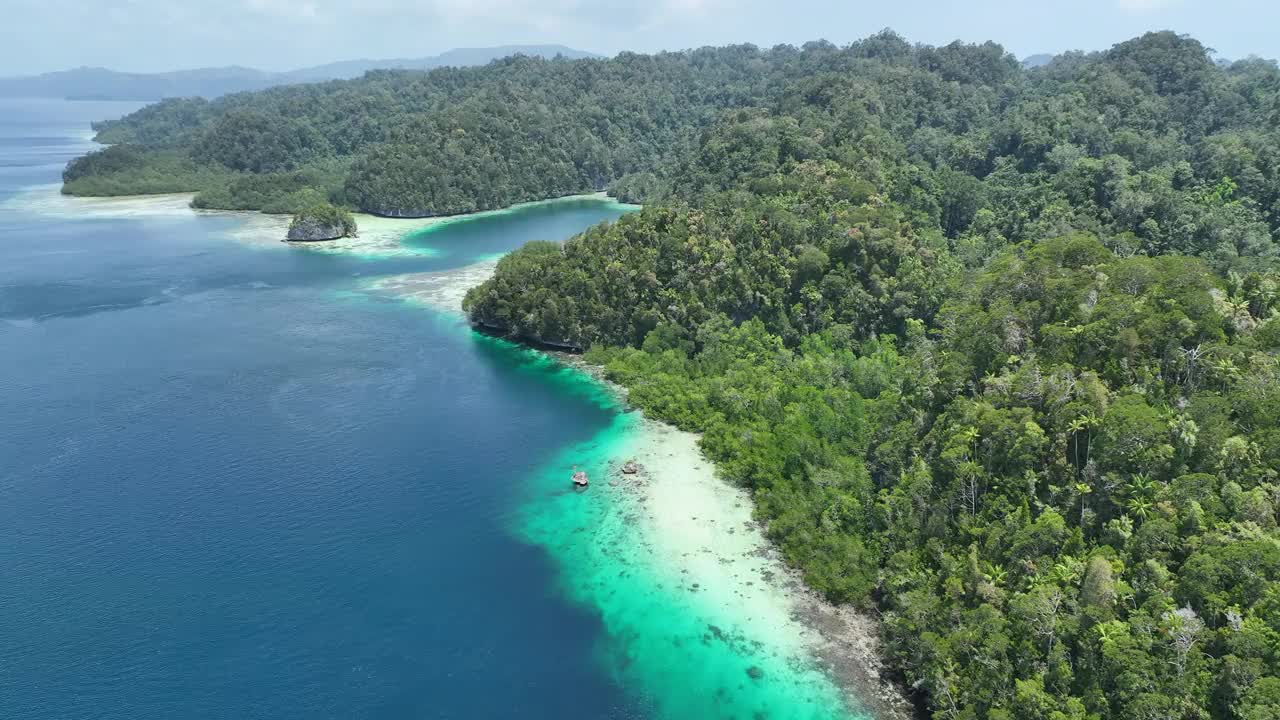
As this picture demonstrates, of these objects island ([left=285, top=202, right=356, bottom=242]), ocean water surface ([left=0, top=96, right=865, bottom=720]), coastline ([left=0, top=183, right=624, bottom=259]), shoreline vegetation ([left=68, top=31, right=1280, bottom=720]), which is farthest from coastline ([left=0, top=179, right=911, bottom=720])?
island ([left=285, top=202, right=356, bottom=242])

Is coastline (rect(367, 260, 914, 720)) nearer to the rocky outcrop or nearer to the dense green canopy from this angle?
the dense green canopy

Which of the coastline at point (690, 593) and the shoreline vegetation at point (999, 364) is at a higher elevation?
the shoreline vegetation at point (999, 364)

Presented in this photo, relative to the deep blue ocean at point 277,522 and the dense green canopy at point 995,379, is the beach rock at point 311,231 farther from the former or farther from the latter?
the dense green canopy at point 995,379

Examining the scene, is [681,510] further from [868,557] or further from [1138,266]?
[1138,266]

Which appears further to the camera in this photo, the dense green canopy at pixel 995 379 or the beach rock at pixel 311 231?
the beach rock at pixel 311 231

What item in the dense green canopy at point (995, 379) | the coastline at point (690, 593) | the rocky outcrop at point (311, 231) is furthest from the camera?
the rocky outcrop at point (311, 231)

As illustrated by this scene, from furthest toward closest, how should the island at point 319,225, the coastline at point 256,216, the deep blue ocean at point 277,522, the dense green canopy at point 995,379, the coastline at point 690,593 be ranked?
1. the island at point 319,225
2. the coastline at point 256,216
3. the deep blue ocean at point 277,522
4. the coastline at point 690,593
5. the dense green canopy at point 995,379

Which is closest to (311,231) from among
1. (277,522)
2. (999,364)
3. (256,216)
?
(256,216)

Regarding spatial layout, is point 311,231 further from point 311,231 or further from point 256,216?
point 256,216

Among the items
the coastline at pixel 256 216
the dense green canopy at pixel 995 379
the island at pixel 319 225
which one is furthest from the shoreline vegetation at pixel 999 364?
the island at pixel 319 225
